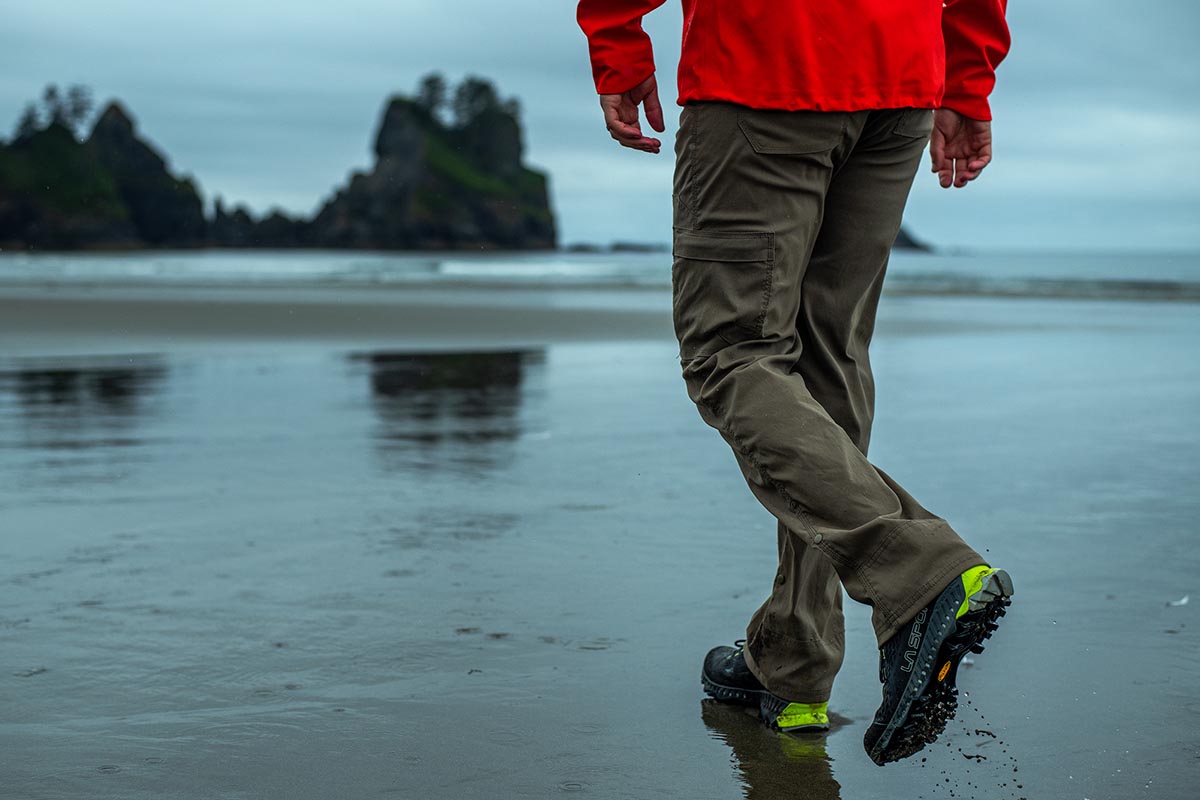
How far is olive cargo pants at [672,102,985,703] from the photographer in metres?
1.79

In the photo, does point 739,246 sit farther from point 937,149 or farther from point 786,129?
point 937,149

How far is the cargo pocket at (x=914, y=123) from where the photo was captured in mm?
1991

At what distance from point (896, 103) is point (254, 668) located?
5.11ft

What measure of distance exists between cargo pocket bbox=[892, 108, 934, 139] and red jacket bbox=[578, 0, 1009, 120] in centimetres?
3

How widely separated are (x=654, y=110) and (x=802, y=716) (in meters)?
1.05

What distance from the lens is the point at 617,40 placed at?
77.0 inches

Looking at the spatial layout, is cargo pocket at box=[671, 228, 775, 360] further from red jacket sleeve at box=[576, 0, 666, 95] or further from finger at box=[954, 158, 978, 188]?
finger at box=[954, 158, 978, 188]

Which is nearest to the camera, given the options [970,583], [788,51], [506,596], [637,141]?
[970,583]

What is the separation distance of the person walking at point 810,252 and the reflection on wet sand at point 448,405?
2.79m

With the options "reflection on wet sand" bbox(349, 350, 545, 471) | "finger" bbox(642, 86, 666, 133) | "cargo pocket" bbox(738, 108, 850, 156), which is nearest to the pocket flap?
"cargo pocket" bbox(738, 108, 850, 156)

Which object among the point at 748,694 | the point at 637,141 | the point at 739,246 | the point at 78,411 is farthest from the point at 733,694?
the point at 78,411

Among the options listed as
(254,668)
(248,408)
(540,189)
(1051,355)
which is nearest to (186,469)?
(248,408)

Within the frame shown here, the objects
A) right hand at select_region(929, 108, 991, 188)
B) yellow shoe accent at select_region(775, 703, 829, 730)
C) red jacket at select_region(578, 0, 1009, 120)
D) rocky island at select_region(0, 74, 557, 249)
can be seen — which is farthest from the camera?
rocky island at select_region(0, 74, 557, 249)

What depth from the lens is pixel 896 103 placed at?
76.1 inches
